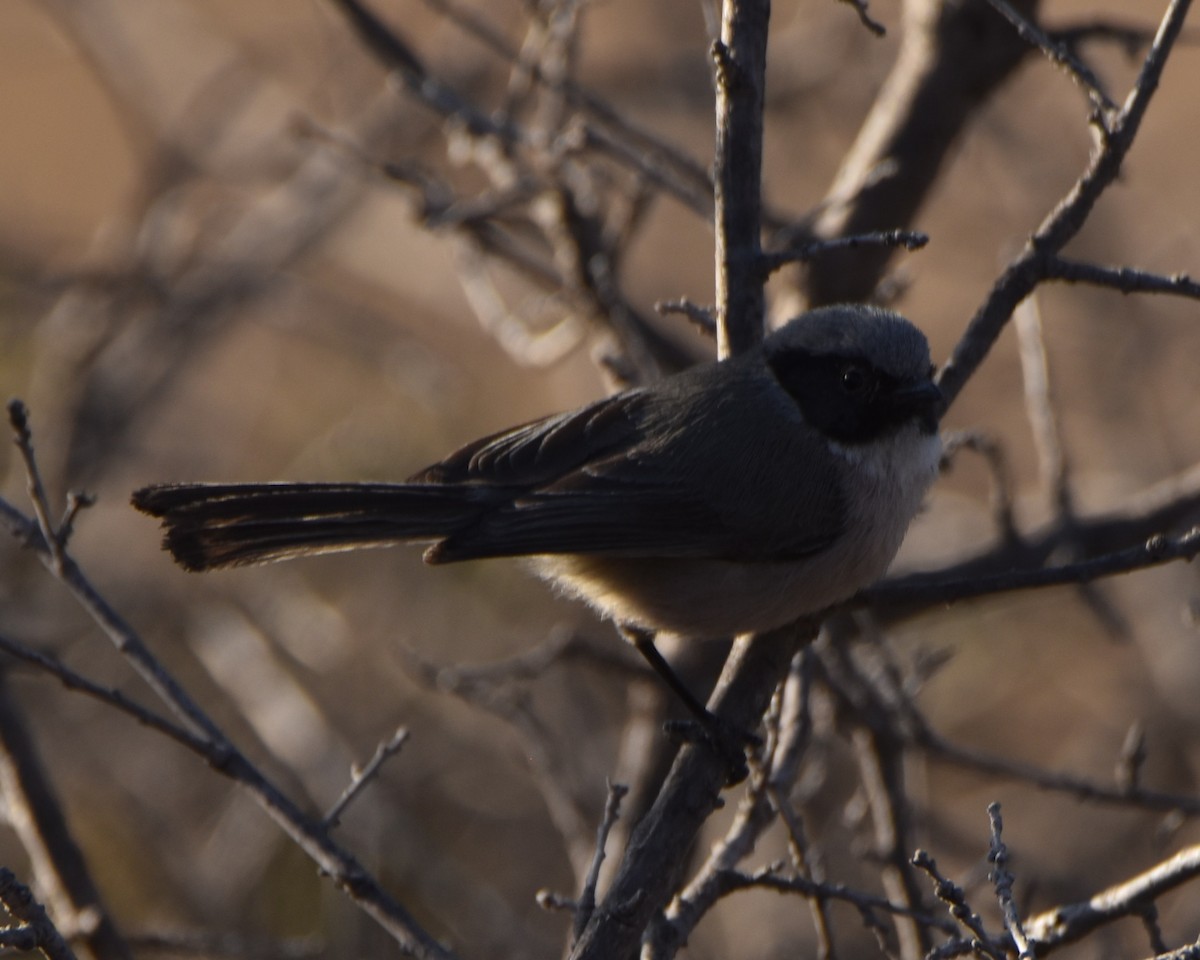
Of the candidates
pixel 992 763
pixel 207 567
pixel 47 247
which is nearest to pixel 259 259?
pixel 47 247

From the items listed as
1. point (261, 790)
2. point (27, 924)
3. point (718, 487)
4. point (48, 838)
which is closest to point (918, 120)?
point (718, 487)

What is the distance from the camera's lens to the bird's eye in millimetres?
3631

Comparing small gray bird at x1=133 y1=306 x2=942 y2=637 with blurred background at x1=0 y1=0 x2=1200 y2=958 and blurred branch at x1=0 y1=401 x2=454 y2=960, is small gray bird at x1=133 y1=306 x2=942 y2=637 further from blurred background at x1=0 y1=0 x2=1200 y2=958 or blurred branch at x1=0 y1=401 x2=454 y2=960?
blurred branch at x1=0 y1=401 x2=454 y2=960

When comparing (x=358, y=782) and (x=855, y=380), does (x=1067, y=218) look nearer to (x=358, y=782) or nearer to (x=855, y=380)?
(x=855, y=380)

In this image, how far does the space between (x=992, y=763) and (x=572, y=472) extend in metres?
1.24

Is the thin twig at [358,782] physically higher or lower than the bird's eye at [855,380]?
lower

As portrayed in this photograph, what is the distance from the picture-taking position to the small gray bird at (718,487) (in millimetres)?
3396

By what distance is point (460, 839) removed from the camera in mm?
6285

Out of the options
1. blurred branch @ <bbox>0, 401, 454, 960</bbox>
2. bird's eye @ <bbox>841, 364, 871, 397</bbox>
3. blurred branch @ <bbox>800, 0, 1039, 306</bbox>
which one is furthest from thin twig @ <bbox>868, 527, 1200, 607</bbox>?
blurred branch @ <bbox>800, 0, 1039, 306</bbox>

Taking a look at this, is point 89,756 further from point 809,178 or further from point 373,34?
point 809,178

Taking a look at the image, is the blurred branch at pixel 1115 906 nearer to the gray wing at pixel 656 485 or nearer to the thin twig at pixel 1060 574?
the thin twig at pixel 1060 574

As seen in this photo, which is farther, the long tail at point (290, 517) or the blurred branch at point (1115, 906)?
the long tail at point (290, 517)

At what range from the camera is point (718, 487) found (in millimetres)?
3543

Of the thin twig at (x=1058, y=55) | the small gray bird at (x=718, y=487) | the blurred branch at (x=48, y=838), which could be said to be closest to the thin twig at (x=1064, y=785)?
the small gray bird at (x=718, y=487)
